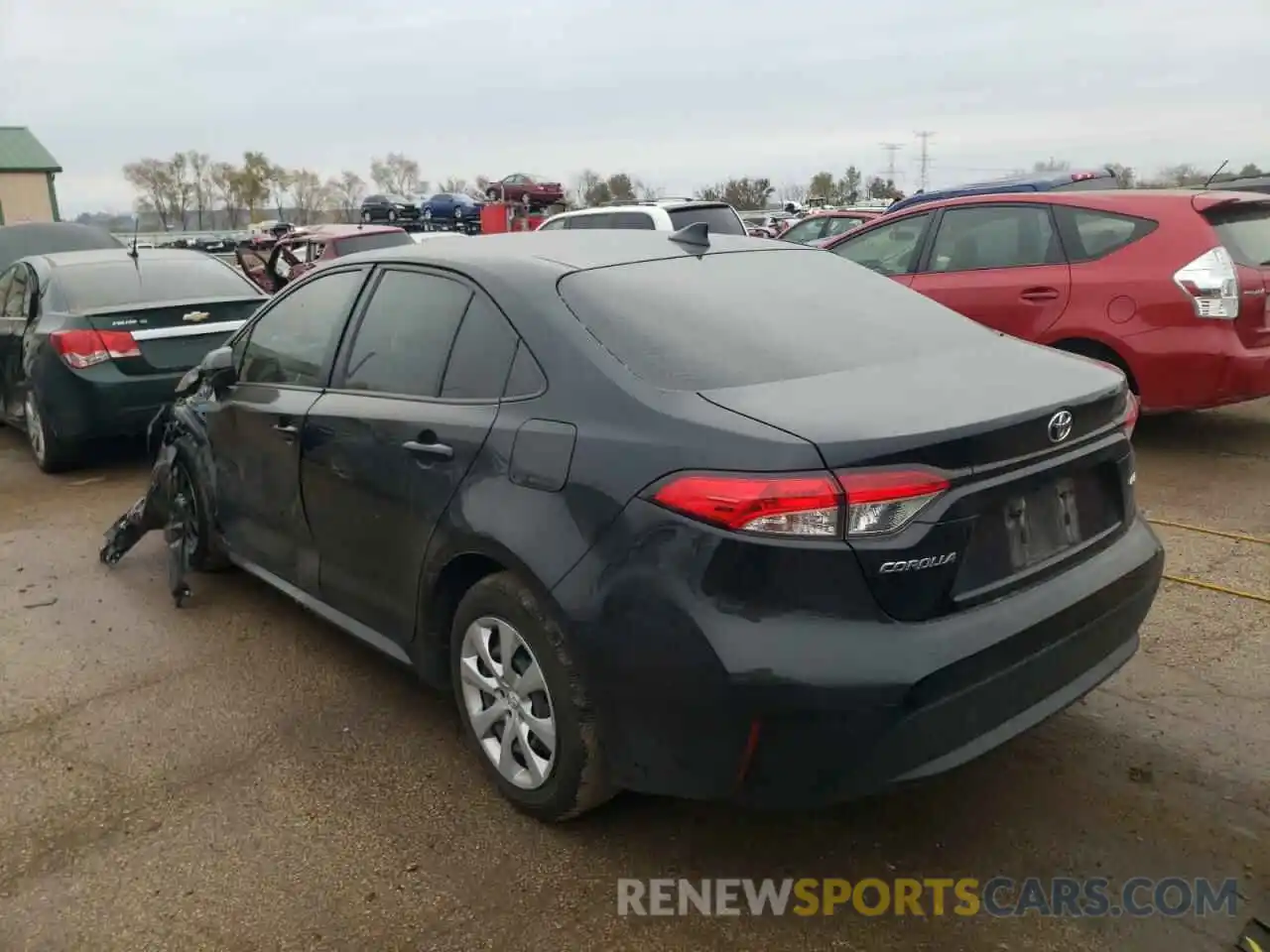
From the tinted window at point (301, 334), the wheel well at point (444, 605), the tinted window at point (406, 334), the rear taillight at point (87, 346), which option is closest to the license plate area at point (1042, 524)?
the wheel well at point (444, 605)

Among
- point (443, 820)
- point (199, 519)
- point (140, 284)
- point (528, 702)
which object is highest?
point (140, 284)

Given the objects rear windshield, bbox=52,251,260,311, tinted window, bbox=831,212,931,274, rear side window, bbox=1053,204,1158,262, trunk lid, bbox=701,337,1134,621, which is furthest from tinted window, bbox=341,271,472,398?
rear side window, bbox=1053,204,1158,262

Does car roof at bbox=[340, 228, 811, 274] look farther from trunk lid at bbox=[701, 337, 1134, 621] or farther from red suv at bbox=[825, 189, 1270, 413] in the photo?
red suv at bbox=[825, 189, 1270, 413]

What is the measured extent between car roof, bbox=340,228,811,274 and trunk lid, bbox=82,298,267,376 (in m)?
3.67

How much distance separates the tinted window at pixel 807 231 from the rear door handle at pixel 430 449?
41.0ft

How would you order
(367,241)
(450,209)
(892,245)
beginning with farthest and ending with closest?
(450,209), (367,241), (892,245)

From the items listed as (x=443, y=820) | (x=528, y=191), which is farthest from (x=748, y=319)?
(x=528, y=191)

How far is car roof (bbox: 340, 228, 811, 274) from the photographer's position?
3.27m

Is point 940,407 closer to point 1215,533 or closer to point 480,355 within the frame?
point 480,355

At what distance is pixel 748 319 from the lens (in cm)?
306

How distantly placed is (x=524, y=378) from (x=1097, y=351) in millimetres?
4767

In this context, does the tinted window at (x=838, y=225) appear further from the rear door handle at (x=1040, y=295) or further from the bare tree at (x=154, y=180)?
the bare tree at (x=154, y=180)

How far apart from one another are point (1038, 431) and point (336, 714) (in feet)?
8.38

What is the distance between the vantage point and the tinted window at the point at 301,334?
3.82 meters
